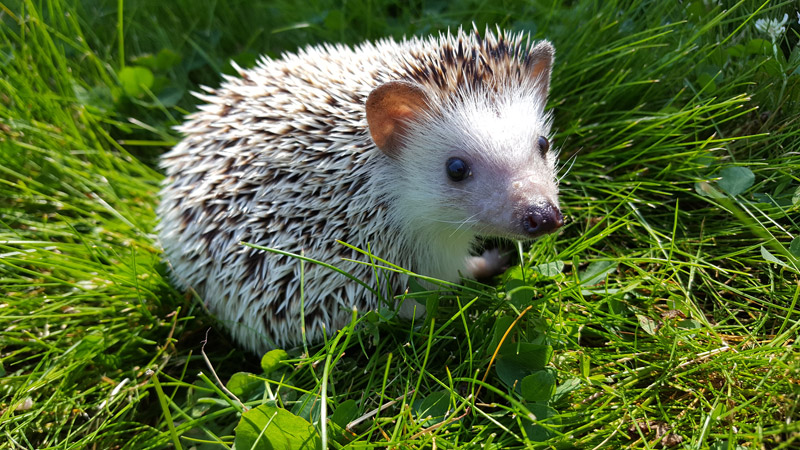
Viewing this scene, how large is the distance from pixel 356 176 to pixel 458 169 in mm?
482

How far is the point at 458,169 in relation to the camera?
8.68 ft

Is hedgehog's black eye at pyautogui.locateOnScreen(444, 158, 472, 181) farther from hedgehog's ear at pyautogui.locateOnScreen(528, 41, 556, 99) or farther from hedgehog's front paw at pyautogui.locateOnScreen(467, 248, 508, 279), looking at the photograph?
hedgehog's front paw at pyautogui.locateOnScreen(467, 248, 508, 279)

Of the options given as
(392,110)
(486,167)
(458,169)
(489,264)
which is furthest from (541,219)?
(489,264)

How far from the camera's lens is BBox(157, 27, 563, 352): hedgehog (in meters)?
2.62

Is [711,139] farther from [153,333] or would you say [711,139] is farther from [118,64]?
[118,64]

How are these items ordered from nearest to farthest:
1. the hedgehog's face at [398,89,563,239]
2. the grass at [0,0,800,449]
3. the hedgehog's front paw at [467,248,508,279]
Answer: the grass at [0,0,800,449]
the hedgehog's face at [398,89,563,239]
the hedgehog's front paw at [467,248,508,279]

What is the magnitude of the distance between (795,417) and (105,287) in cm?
314

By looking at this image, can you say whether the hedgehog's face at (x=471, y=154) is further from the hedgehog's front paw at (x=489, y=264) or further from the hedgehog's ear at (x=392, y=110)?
the hedgehog's front paw at (x=489, y=264)

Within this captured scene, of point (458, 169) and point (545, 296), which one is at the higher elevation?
point (458, 169)

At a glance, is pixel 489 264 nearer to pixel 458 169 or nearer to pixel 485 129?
pixel 458 169

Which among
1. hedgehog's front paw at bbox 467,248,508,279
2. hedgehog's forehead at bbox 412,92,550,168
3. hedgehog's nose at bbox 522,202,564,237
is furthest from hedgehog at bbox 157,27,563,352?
hedgehog's front paw at bbox 467,248,508,279

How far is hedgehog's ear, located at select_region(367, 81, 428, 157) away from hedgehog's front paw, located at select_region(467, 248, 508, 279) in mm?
917

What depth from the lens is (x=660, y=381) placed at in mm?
2299

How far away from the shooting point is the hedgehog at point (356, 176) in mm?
2623
